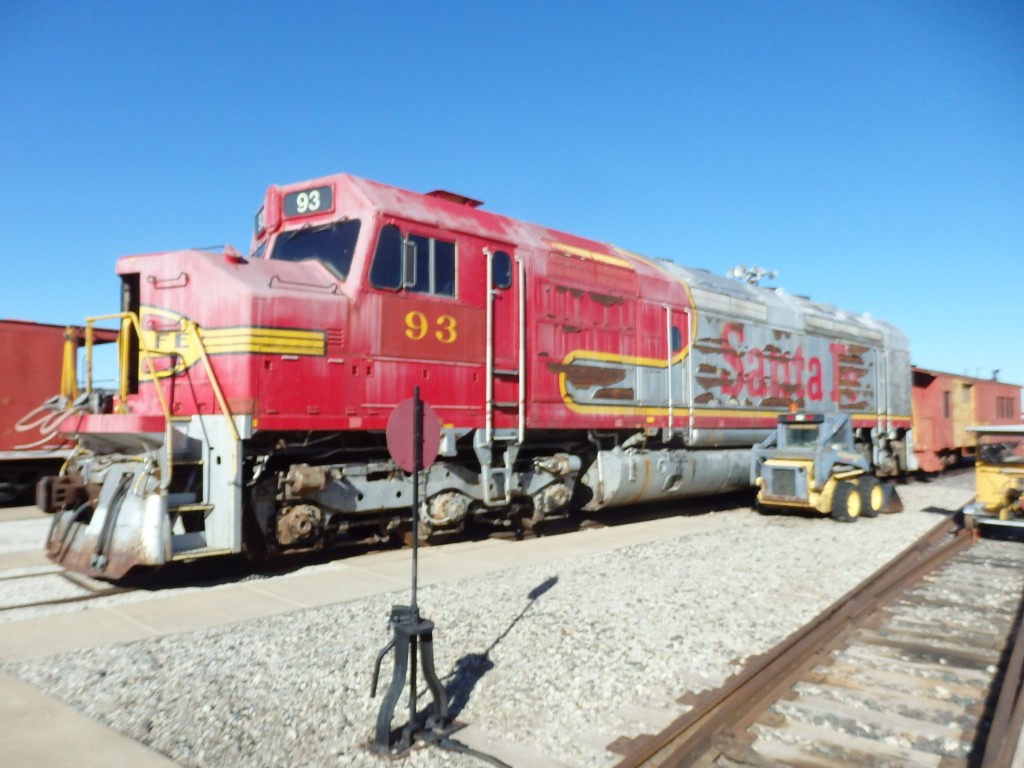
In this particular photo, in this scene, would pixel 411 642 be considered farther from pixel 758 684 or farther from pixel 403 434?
pixel 758 684

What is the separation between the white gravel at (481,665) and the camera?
4051mm

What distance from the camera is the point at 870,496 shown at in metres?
13.3

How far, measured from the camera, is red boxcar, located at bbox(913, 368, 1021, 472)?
65.8 ft

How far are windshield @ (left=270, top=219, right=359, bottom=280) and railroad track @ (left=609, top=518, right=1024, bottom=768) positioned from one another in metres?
5.67

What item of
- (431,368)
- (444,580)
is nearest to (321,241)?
(431,368)

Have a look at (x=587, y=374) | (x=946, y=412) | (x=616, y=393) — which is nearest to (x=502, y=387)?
(x=587, y=374)

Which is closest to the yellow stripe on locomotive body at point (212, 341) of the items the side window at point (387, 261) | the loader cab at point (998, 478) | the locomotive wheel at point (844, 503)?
the side window at point (387, 261)

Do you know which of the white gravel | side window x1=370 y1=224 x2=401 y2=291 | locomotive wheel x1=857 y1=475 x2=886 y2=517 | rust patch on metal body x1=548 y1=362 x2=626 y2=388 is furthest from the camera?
locomotive wheel x1=857 y1=475 x2=886 y2=517

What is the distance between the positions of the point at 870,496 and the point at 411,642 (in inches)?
449

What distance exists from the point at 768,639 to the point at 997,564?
5.04 meters

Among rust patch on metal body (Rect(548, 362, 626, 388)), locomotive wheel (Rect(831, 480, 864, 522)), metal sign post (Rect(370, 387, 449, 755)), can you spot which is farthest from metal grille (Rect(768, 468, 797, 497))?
metal sign post (Rect(370, 387, 449, 755))

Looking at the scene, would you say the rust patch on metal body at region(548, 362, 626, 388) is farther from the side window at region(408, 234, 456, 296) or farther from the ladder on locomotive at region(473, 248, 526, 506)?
the side window at region(408, 234, 456, 296)

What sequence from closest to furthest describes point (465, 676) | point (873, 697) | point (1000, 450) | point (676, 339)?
point (873, 697), point (465, 676), point (1000, 450), point (676, 339)

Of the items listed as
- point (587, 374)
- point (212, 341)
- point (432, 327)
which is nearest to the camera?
point (212, 341)
